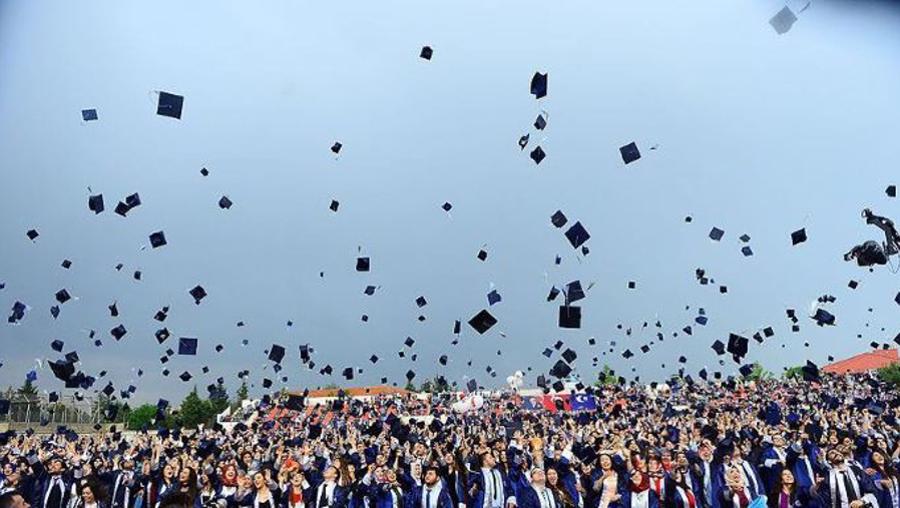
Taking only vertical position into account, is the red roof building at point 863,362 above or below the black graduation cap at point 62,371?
above

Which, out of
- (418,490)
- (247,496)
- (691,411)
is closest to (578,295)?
(418,490)

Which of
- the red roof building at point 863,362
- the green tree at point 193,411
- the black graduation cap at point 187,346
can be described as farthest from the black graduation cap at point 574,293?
the red roof building at point 863,362

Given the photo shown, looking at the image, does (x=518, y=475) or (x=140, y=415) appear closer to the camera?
(x=518, y=475)

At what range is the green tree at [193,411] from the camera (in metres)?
52.6

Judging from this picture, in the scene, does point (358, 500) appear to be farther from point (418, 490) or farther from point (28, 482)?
point (28, 482)

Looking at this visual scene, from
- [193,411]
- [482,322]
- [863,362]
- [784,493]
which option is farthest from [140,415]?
[863,362]

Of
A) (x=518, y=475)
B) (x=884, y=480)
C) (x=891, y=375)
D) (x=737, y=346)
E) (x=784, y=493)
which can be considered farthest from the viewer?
(x=891, y=375)

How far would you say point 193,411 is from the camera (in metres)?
54.2

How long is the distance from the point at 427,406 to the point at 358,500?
1088 inches

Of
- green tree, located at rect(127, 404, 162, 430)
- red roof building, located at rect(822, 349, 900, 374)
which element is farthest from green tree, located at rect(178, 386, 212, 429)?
red roof building, located at rect(822, 349, 900, 374)

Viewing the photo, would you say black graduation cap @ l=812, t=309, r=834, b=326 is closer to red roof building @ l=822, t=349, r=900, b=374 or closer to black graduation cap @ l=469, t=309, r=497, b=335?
black graduation cap @ l=469, t=309, r=497, b=335

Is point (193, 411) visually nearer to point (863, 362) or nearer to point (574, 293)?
point (574, 293)

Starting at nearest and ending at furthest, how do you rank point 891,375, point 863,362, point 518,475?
point 518,475, point 891,375, point 863,362

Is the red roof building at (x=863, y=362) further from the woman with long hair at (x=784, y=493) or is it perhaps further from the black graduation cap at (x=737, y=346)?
the woman with long hair at (x=784, y=493)
